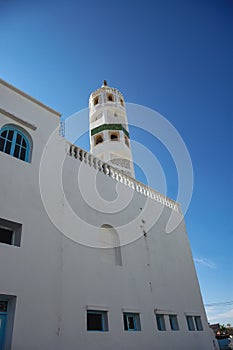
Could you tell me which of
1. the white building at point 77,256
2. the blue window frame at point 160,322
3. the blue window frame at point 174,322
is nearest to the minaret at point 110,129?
the white building at point 77,256

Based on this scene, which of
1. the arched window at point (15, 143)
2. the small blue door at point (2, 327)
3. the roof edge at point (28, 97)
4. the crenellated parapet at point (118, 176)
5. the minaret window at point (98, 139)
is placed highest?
the minaret window at point (98, 139)

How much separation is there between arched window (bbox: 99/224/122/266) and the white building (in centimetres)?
4

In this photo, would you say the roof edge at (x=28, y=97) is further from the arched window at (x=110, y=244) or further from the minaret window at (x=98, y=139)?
the minaret window at (x=98, y=139)

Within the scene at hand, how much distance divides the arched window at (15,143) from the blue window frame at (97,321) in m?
4.52

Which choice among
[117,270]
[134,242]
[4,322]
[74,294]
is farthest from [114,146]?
[4,322]

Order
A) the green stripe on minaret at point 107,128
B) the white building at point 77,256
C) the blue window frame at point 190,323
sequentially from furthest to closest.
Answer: the green stripe on minaret at point 107,128
the blue window frame at point 190,323
the white building at point 77,256

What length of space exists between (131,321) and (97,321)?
1.41 m

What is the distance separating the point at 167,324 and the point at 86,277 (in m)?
3.81

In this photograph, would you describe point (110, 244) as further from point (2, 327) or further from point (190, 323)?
point (190, 323)

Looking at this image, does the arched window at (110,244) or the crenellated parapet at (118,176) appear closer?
the arched window at (110,244)

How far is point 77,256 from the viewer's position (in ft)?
22.9

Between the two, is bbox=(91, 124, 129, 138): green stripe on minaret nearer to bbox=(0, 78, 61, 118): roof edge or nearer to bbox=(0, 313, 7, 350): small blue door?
bbox=(0, 78, 61, 118): roof edge

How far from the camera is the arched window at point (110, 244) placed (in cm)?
815

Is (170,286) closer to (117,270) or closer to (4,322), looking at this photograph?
(117,270)
